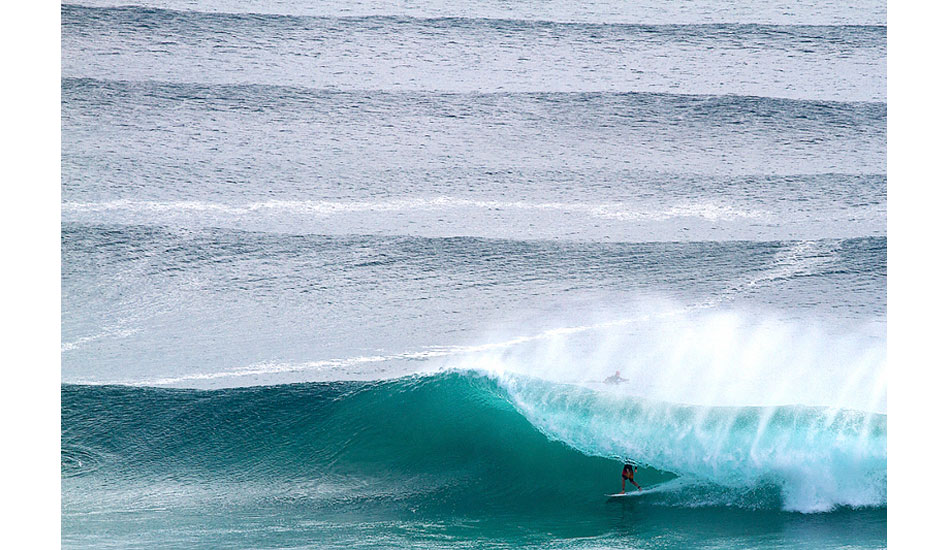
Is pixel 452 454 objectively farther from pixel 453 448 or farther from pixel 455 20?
pixel 455 20

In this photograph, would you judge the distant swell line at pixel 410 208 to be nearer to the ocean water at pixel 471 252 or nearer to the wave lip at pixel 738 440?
the ocean water at pixel 471 252

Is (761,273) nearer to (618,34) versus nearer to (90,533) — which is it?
(618,34)

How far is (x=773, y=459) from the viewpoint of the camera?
416 centimetres

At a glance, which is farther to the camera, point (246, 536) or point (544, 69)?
point (544, 69)

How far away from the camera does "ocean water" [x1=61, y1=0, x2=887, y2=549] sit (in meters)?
4.18

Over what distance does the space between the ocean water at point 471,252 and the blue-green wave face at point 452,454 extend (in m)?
0.01

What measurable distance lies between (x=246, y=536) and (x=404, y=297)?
45.7 inches

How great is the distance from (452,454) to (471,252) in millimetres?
873

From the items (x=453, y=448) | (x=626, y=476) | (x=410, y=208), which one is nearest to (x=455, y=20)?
(x=410, y=208)

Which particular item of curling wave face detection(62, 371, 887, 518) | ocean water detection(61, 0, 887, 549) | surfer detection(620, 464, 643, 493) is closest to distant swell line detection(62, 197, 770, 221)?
ocean water detection(61, 0, 887, 549)

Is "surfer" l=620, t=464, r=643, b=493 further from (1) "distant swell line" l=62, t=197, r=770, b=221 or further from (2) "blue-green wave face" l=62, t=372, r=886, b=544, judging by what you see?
(1) "distant swell line" l=62, t=197, r=770, b=221

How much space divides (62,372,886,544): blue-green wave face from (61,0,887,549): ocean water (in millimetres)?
13

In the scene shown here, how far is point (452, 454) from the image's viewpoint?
14.0 feet

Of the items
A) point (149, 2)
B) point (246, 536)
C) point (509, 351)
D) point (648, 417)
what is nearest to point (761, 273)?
point (648, 417)
